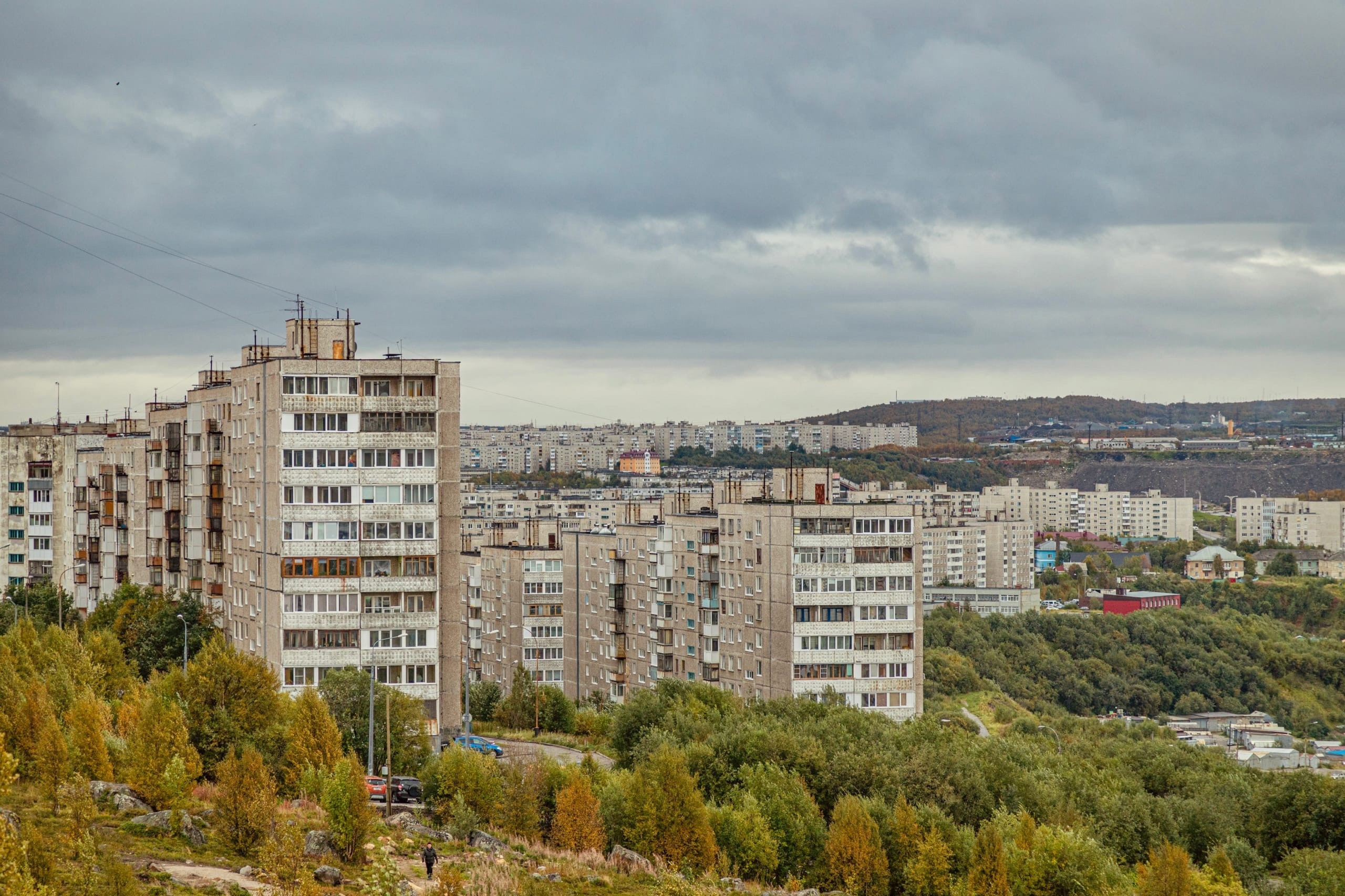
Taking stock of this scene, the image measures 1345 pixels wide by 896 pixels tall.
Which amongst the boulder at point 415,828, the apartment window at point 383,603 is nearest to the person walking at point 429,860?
the boulder at point 415,828

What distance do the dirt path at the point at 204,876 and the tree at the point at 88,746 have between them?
929 centimetres

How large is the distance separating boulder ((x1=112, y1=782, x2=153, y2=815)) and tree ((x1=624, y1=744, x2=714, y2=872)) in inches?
593

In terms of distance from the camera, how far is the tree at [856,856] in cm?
4925

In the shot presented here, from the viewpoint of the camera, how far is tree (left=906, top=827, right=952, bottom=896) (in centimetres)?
4856

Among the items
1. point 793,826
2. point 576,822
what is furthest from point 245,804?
point 793,826

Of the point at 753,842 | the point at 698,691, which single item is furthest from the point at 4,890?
the point at 698,691

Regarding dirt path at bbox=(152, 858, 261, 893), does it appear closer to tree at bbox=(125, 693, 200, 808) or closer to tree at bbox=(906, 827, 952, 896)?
tree at bbox=(125, 693, 200, 808)

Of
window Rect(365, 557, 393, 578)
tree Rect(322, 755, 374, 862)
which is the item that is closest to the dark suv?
tree Rect(322, 755, 374, 862)

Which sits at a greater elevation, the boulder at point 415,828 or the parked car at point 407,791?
the boulder at point 415,828

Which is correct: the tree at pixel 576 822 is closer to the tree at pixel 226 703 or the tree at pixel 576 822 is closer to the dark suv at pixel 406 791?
Answer: the dark suv at pixel 406 791

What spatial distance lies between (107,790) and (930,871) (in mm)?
25780

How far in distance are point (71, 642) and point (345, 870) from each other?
1239 inches

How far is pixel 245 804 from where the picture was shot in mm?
44406

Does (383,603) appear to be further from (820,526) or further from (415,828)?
(820,526)
